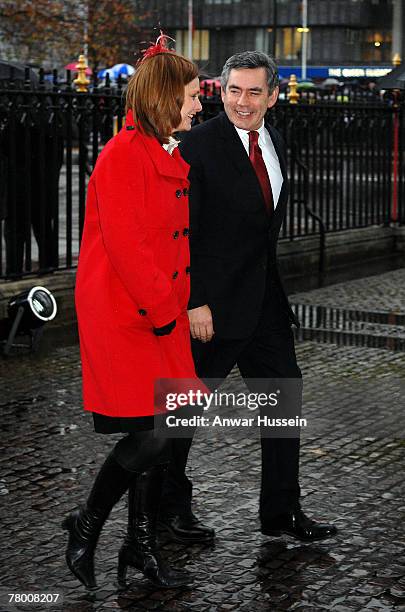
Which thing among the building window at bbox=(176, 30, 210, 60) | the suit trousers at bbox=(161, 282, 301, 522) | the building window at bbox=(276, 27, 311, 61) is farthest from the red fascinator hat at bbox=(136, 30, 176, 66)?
the building window at bbox=(176, 30, 210, 60)

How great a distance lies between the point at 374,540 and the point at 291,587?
2.07 ft

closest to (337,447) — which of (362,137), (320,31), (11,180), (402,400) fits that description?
(402,400)

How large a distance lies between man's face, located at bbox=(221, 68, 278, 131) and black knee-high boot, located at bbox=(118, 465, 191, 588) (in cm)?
143

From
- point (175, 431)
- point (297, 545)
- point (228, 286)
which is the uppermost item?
point (228, 286)

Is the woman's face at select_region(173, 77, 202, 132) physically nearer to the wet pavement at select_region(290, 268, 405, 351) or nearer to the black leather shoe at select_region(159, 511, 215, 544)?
the black leather shoe at select_region(159, 511, 215, 544)

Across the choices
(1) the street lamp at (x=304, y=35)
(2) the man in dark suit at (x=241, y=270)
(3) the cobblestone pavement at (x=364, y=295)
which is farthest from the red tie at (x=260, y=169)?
(1) the street lamp at (x=304, y=35)

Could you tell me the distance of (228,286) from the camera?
5.32 m

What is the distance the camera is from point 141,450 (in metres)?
4.63

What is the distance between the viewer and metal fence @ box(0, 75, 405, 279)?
1045 cm

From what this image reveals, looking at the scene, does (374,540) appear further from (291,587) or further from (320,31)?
(320,31)

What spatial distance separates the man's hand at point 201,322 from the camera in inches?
205

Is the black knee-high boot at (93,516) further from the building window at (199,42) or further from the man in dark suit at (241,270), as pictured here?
the building window at (199,42)

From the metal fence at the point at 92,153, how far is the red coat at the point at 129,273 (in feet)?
10.2

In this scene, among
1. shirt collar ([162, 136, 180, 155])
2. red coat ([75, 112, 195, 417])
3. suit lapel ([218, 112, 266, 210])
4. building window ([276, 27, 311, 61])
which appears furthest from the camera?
building window ([276, 27, 311, 61])
